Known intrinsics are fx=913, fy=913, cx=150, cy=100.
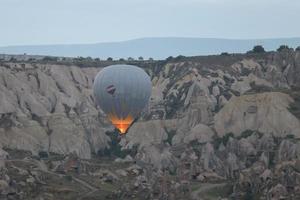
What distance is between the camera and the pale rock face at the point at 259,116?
122 m

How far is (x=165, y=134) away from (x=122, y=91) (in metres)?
26.5

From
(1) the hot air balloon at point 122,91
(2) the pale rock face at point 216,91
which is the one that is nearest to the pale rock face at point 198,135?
(1) the hot air balloon at point 122,91

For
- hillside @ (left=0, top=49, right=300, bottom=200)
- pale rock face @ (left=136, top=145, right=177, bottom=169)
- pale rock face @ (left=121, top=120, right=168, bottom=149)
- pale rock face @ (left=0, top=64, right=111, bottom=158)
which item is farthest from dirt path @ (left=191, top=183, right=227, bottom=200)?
pale rock face @ (left=0, top=64, right=111, bottom=158)

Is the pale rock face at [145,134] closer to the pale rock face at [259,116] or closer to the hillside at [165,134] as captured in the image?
the hillside at [165,134]

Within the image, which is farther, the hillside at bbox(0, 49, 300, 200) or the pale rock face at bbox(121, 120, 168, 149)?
the pale rock face at bbox(121, 120, 168, 149)

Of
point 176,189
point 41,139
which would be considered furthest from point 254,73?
point 176,189

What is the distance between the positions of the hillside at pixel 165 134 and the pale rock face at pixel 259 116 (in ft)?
0.58

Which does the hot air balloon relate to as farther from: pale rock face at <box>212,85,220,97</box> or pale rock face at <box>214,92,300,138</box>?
pale rock face at <box>212,85,220,97</box>

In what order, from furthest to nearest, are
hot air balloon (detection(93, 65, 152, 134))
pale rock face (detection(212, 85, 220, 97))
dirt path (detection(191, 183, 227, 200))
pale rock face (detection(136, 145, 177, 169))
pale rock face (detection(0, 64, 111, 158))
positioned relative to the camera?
1. pale rock face (detection(212, 85, 220, 97))
2. pale rock face (detection(0, 64, 111, 158))
3. pale rock face (detection(136, 145, 177, 169))
4. hot air balloon (detection(93, 65, 152, 134))
5. dirt path (detection(191, 183, 227, 200))

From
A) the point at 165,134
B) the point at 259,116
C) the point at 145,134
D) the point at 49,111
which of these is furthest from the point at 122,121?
the point at 49,111

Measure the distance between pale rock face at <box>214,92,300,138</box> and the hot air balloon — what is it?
17.7m

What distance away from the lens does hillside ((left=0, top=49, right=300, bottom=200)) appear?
312 feet

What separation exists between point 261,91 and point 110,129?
25.4 m

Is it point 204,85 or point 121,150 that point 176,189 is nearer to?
point 121,150
